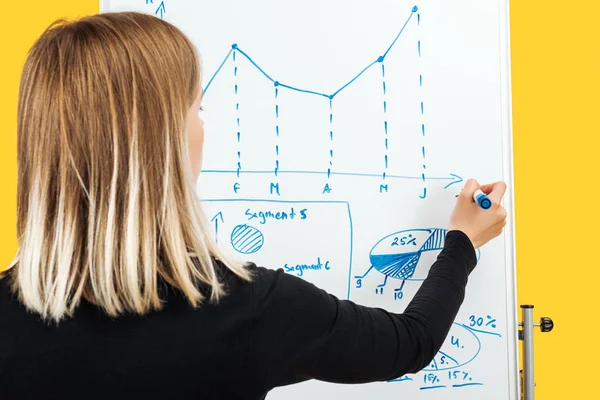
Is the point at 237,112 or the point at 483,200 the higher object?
the point at 237,112

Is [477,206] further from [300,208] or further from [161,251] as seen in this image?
[161,251]

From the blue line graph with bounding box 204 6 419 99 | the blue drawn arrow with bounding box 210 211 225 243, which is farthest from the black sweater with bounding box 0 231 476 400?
the blue line graph with bounding box 204 6 419 99

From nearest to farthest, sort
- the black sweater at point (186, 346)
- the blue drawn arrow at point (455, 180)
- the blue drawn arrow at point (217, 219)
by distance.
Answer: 1. the black sweater at point (186, 346)
2. the blue drawn arrow at point (217, 219)
3. the blue drawn arrow at point (455, 180)

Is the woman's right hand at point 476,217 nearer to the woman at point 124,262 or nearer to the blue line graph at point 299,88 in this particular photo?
the blue line graph at point 299,88

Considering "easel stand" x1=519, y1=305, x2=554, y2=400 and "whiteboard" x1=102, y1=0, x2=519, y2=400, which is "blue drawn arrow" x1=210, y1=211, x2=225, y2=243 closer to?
"whiteboard" x1=102, y1=0, x2=519, y2=400

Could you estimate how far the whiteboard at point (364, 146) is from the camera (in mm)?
1194

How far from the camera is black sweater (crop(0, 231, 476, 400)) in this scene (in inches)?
28.5

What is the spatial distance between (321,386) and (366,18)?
2.30 feet

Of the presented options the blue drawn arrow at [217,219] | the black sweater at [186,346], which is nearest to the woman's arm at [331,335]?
the black sweater at [186,346]

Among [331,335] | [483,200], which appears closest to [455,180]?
[483,200]

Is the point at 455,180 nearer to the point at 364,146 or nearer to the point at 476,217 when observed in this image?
the point at 476,217

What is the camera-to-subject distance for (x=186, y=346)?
73 centimetres

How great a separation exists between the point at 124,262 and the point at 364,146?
627 millimetres

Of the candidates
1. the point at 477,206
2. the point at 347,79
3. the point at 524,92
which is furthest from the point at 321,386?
the point at 524,92
